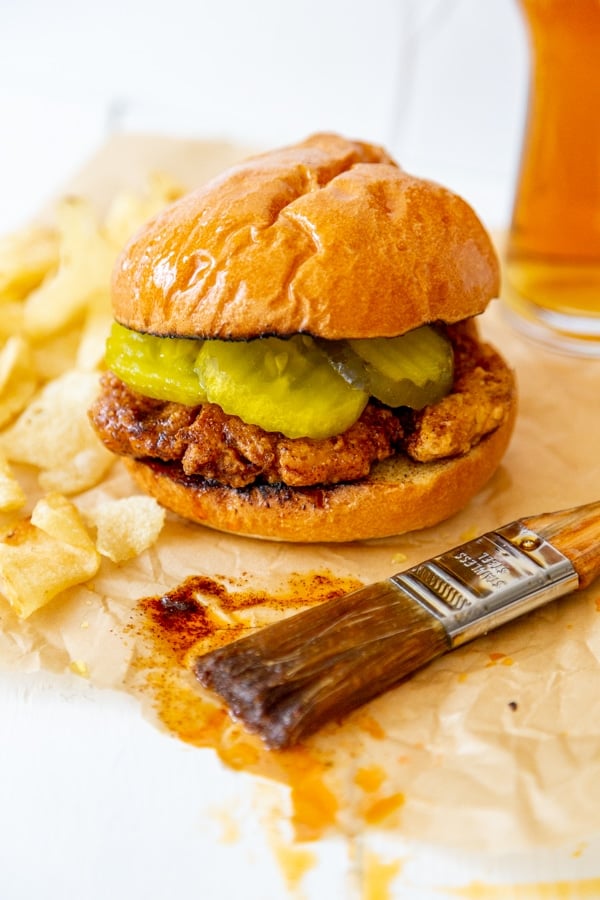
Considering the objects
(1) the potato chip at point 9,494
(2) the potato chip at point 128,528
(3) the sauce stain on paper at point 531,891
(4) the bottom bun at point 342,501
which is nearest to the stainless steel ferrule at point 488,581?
(4) the bottom bun at point 342,501

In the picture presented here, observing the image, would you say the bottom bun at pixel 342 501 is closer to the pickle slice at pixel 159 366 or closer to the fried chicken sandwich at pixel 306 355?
the fried chicken sandwich at pixel 306 355

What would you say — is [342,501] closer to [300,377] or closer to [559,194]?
[300,377]

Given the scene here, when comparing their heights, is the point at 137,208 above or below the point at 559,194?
below

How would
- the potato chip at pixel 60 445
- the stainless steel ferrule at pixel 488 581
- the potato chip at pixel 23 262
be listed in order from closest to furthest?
the stainless steel ferrule at pixel 488 581
the potato chip at pixel 60 445
the potato chip at pixel 23 262

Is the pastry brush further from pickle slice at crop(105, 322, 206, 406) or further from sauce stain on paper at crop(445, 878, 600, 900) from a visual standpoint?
pickle slice at crop(105, 322, 206, 406)

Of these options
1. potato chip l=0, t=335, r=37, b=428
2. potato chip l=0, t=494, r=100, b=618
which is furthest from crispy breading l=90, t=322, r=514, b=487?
potato chip l=0, t=335, r=37, b=428

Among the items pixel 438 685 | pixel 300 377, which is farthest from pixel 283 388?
pixel 438 685
